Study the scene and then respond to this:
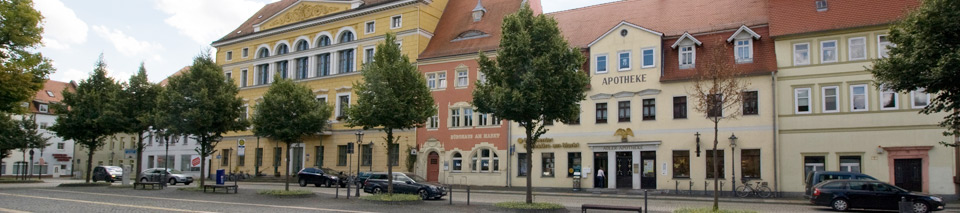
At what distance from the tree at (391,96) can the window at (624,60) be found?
12294 mm

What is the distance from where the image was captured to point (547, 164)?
127 feet

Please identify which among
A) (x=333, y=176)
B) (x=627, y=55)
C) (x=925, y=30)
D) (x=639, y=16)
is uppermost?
(x=639, y=16)

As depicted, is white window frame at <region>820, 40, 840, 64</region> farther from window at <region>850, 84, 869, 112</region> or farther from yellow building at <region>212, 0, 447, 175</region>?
yellow building at <region>212, 0, 447, 175</region>

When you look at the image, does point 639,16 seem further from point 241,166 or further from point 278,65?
point 241,166

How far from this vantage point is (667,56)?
35094 mm

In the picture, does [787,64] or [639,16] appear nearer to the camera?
[787,64]

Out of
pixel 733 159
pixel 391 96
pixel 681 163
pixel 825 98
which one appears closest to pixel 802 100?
pixel 825 98

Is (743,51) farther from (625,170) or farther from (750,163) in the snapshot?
(625,170)

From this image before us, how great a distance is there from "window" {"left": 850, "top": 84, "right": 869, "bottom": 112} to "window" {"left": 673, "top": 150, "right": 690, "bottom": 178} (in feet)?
24.0

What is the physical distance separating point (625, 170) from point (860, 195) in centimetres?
1346

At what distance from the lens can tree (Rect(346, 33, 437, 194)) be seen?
86.4ft

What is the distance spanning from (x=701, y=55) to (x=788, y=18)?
408cm

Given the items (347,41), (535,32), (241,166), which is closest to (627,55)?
(535,32)

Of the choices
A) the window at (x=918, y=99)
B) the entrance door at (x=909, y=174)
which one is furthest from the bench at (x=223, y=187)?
the window at (x=918, y=99)
